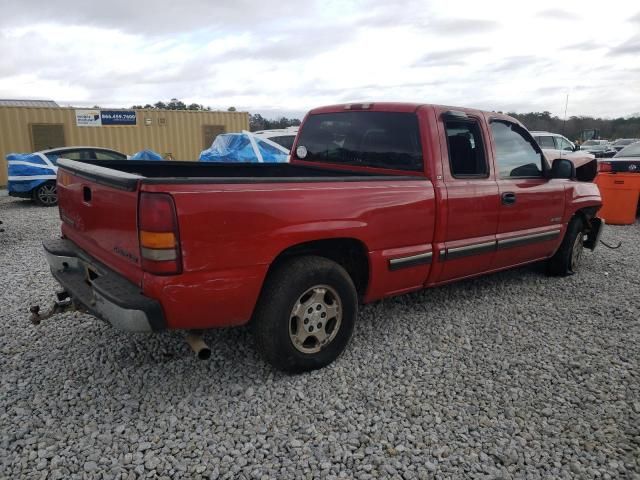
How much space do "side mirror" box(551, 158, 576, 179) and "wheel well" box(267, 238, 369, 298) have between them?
2415 millimetres

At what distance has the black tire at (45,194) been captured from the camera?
37.7 ft

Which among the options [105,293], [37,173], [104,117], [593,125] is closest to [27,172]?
[37,173]

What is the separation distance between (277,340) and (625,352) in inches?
106

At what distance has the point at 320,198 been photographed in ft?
9.82

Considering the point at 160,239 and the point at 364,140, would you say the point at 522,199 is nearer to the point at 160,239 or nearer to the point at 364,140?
the point at 364,140

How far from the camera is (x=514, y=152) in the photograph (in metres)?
4.51

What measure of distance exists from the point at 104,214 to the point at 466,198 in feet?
8.75

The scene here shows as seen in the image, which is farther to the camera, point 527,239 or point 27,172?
point 27,172

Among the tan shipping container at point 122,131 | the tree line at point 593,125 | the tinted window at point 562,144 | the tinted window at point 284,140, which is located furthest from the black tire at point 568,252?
the tree line at point 593,125

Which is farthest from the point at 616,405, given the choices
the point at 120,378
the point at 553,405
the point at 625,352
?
the point at 120,378

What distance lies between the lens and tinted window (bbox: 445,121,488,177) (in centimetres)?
390

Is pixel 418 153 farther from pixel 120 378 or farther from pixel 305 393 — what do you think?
pixel 120 378

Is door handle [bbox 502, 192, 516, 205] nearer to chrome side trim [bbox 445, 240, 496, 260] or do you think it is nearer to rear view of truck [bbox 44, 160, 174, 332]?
chrome side trim [bbox 445, 240, 496, 260]

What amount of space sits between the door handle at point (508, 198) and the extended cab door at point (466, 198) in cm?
9
